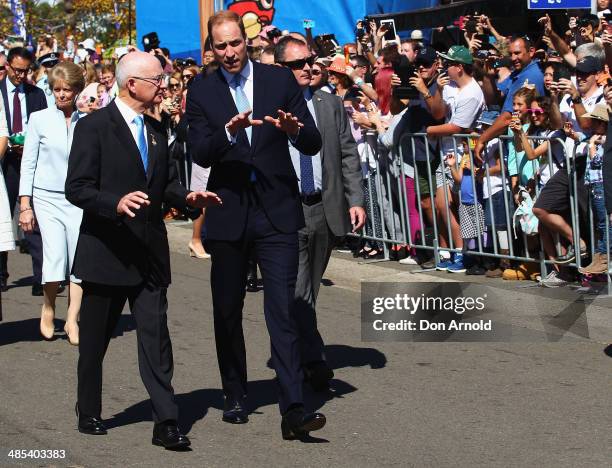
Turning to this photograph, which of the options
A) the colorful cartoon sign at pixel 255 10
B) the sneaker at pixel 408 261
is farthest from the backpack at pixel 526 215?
the colorful cartoon sign at pixel 255 10

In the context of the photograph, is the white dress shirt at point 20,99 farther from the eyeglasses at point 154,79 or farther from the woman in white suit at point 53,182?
the eyeglasses at point 154,79

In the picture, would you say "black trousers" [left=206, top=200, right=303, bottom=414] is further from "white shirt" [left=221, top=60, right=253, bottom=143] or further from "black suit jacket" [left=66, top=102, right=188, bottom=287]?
"white shirt" [left=221, top=60, right=253, bottom=143]

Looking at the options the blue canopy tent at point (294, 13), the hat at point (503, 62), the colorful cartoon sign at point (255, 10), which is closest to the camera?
the hat at point (503, 62)

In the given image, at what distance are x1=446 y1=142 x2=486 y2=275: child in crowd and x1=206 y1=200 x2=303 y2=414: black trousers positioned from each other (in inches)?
198

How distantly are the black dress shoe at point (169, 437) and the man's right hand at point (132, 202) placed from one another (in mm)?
1088

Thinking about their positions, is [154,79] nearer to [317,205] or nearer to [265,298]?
[265,298]

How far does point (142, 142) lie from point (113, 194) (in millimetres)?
334

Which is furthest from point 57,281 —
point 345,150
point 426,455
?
point 426,455

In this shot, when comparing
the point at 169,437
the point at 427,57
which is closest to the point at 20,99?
the point at 427,57

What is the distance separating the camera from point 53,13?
7106cm

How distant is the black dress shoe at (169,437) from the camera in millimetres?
6457

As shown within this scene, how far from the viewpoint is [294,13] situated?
19531 millimetres

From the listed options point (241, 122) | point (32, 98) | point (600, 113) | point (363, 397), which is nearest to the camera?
point (241, 122)

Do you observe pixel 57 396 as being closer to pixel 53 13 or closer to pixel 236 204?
pixel 236 204
